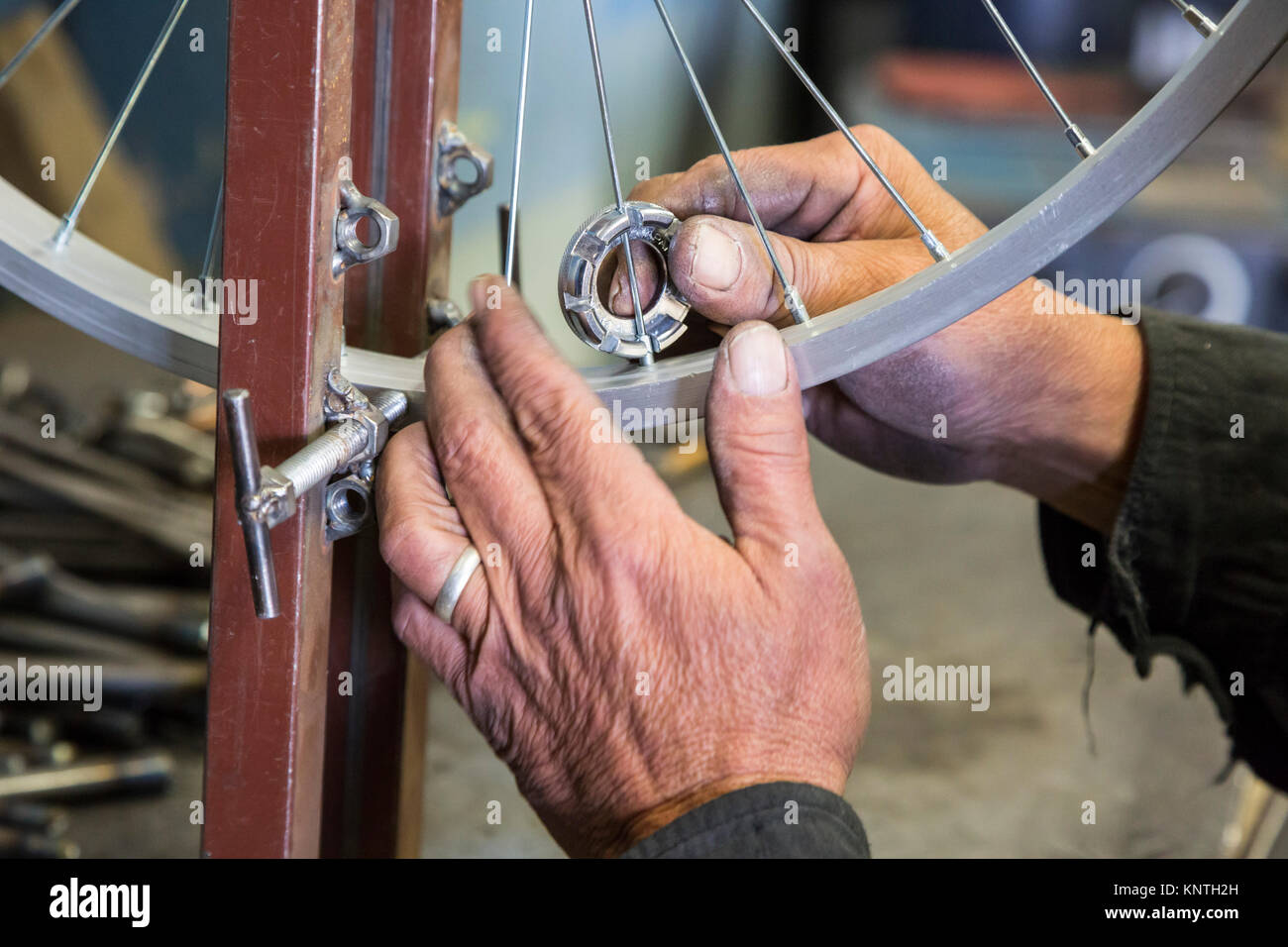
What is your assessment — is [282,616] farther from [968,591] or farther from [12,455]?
[968,591]

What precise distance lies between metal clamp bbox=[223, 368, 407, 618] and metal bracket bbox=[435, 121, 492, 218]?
14 cm

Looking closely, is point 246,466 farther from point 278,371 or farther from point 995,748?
point 995,748

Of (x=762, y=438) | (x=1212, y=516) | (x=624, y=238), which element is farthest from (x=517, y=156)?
(x=1212, y=516)

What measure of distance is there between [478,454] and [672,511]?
0.29ft

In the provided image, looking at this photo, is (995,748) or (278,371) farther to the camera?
(995,748)

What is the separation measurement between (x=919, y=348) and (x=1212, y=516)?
22 centimetres

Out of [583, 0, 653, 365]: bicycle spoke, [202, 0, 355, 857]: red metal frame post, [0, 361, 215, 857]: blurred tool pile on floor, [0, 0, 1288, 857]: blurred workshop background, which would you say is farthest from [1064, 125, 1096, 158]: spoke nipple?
[0, 361, 215, 857]: blurred tool pile on floor

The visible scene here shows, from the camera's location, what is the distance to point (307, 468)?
45cm

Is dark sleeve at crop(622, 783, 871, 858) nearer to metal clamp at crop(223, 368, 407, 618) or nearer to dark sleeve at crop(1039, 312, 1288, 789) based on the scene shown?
metal clamp at crop(223, 368, 407, 618)

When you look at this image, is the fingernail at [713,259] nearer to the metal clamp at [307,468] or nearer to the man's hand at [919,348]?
the man's hand at [919,348]

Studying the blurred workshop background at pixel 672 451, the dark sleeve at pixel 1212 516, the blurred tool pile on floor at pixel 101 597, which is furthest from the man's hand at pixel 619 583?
the blurred tool pile on floor at pixel 101 597

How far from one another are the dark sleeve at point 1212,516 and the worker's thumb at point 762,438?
31 cm

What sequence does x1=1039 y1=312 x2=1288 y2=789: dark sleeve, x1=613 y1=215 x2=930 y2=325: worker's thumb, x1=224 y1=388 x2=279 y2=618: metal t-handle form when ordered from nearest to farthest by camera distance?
x1=224 y1=388 x2=279 y2=618: metal t-handle, x1=613 y1=215 x2=930 y2=325: worker's thumb, x1=1039 y1=312 x2=1288 y2=789: dark sleeve

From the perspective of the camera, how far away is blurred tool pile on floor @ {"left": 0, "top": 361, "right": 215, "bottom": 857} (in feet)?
3.93
